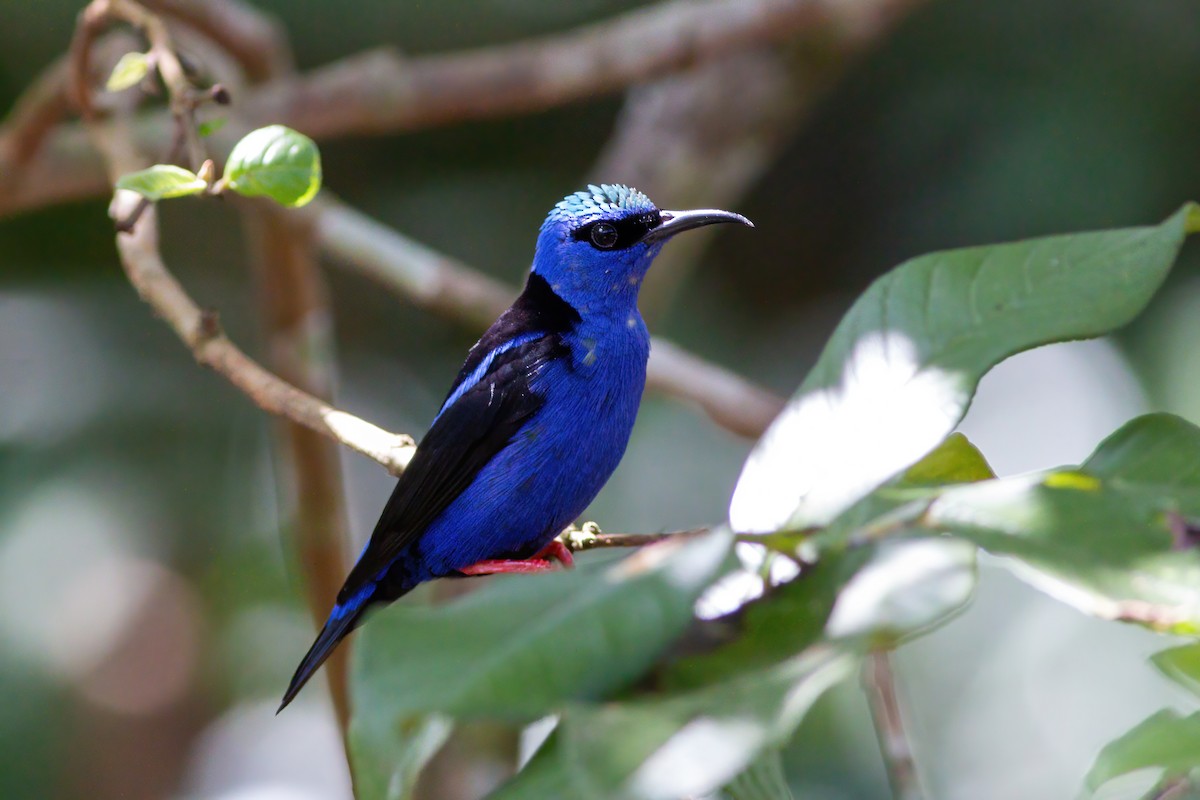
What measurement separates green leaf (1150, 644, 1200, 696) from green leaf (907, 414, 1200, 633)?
0.25 m

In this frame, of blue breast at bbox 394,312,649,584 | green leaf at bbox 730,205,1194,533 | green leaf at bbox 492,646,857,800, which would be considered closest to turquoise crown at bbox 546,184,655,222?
blue breast at bbox 394,312,649,584

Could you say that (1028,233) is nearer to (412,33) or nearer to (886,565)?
(412,33)

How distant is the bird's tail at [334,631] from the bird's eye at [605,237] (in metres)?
1.05

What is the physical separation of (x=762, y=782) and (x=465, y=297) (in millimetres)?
2747

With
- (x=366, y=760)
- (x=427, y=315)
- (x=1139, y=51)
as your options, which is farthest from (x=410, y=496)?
(x=1139, y=51)

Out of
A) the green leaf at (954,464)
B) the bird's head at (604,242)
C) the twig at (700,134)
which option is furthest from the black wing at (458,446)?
the twig at (700,134)

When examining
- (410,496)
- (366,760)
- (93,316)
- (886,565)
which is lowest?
(93,316)

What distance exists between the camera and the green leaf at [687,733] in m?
0.89

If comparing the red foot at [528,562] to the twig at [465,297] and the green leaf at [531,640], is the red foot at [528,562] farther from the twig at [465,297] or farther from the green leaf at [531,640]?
the green leaf at [531,640]

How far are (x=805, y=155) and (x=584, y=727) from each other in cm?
580

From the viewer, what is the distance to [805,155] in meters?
6.43

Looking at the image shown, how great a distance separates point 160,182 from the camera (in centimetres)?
203

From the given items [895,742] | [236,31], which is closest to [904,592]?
[895,742]

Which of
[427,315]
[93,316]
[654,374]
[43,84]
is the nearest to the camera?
[654,374]
